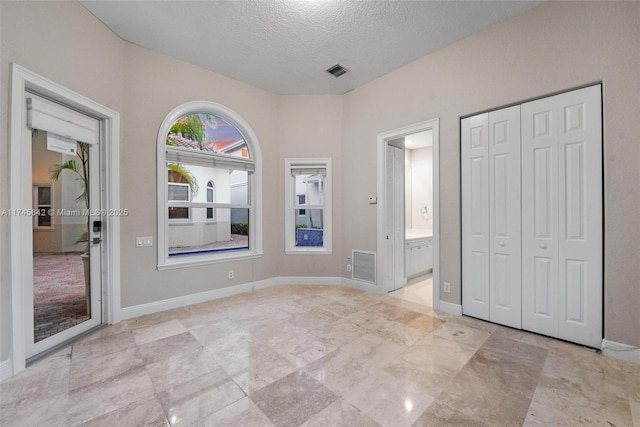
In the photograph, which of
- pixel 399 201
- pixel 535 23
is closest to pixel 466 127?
pixel 535 23

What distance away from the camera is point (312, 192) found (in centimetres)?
483

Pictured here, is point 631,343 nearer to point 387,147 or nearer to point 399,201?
point 399,201

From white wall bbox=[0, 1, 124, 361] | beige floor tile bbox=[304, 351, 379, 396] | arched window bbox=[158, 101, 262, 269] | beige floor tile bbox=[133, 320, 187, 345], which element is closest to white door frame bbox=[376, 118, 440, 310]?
beige floor tile bbox=[304, 351, 379, 396]

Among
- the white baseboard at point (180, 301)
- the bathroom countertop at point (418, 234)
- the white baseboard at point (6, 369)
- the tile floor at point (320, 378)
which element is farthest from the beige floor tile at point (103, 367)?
the bathroom countertop at point (418, 234)

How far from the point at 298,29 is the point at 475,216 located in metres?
2.99

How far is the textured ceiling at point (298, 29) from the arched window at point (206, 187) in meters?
0.78

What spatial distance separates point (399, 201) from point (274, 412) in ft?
11.7

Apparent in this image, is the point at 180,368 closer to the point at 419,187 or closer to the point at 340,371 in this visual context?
the point at 340,371

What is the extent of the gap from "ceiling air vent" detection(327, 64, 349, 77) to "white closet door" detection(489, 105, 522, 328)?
6.77ft

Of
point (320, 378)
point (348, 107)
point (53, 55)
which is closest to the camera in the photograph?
point (320, 378)

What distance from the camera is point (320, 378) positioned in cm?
200

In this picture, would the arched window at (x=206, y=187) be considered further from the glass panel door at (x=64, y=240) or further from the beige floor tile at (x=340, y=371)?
the beige floor tile at (x=340, y=371)

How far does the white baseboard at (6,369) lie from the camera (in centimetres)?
197

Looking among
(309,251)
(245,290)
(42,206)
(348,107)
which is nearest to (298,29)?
(348,107)
